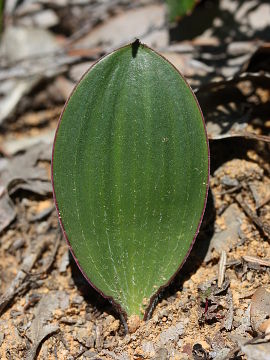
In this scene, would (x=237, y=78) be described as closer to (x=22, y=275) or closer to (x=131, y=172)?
(x=131, y=172)

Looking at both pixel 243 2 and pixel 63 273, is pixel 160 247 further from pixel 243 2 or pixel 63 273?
pixel 243 2

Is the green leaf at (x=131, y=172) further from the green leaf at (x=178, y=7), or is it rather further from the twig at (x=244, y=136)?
the green leaf at (x=178, y=7)

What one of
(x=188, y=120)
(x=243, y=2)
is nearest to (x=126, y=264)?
(x=188, y=120)

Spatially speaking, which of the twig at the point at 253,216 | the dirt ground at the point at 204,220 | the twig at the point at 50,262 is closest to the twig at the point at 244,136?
the dirt ground at the point at 204,220

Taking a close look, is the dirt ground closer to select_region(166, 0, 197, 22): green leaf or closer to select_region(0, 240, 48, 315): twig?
select_region(0, 240, 48, 315): twig

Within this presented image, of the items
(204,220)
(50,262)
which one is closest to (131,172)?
(204,220)

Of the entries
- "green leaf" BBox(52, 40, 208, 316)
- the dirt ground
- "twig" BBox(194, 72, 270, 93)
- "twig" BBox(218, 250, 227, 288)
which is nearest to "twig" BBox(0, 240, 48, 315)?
the dirt ground

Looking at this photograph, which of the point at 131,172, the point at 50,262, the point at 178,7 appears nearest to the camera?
the point at 131,172
